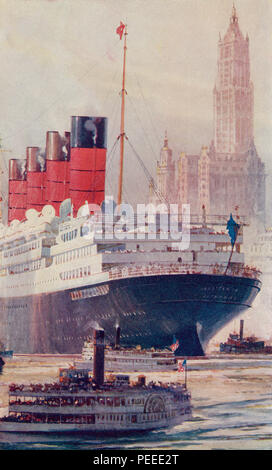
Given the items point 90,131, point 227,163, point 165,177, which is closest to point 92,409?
point 165,177

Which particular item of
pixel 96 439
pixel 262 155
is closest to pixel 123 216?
pixel 262 155

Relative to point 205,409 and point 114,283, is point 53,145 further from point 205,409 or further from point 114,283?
point 205,409

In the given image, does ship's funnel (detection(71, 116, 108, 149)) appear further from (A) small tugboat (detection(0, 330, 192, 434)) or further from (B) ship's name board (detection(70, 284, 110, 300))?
(A) small tugboat (detection(0, 330, 192, 434))

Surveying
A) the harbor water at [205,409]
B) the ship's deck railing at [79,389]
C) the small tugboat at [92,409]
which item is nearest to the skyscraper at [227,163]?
the harbor water at [205,409]

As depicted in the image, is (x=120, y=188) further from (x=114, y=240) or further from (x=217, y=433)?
(x=217, y=433)

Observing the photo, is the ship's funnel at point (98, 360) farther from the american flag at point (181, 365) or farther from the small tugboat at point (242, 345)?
the small tugboat at point (242, 345)
